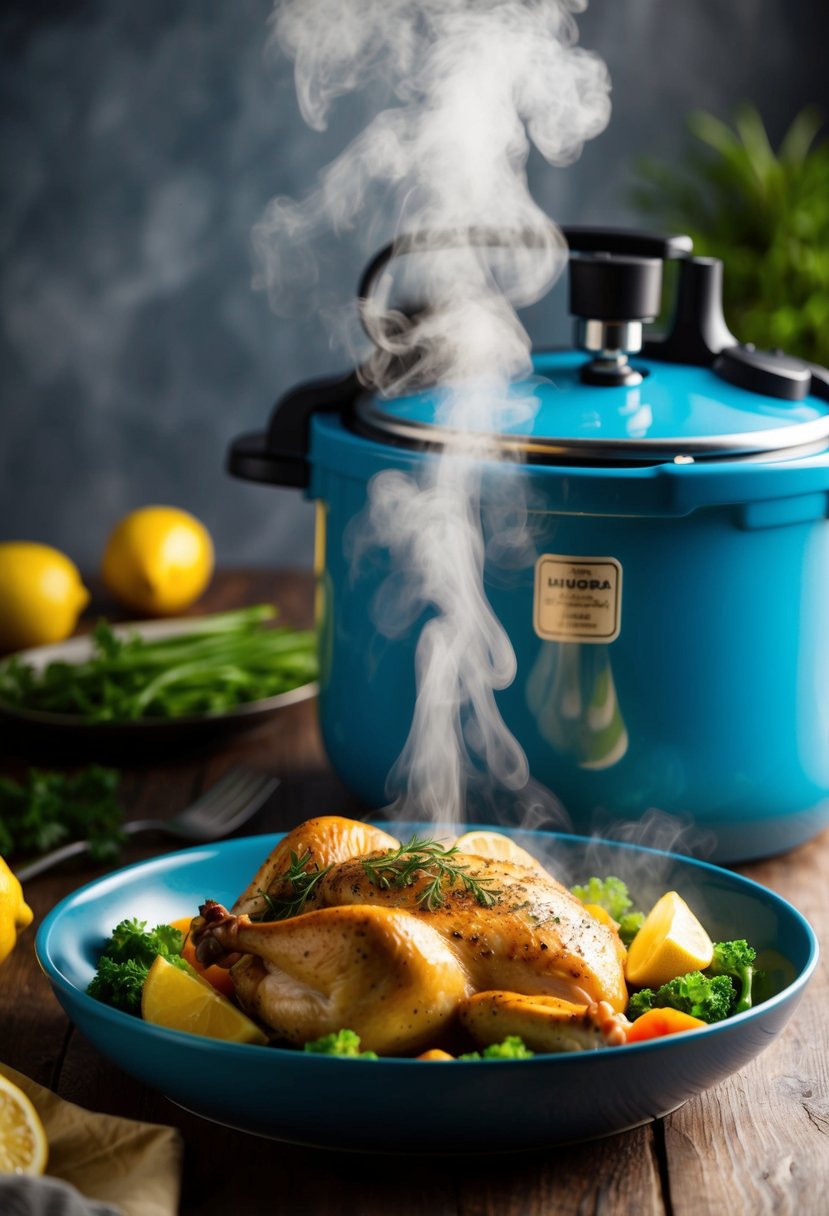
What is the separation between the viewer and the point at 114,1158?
894 millimetres

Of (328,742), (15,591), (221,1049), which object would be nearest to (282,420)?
(328,742)

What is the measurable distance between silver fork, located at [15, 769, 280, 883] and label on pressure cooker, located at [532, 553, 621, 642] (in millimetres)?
431

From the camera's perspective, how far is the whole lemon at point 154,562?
84.9 inches

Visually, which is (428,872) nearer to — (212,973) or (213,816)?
(212,973)

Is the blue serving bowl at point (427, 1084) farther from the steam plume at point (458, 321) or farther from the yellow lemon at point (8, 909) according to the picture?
the steam plume at point (458, 321)

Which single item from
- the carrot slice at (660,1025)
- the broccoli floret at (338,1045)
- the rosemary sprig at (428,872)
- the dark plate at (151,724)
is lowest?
the dark plate at (151,724)

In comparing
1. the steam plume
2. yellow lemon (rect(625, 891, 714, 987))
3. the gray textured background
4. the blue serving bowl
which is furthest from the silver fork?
the gray textured background

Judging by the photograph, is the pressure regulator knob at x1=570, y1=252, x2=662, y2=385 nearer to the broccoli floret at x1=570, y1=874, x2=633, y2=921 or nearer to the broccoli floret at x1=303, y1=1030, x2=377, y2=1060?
the broccoli floret at x1=570, y1=874, x2=633, y2=921

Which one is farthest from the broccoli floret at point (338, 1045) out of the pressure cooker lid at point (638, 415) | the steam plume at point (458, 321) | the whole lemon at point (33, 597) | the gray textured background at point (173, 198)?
the gray textured background at point (173, 198)

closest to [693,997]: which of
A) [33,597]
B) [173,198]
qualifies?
[33,597]

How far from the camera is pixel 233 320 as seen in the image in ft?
12.3

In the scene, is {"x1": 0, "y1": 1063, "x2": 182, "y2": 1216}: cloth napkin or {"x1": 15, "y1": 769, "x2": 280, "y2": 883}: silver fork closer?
{"x1": 0, "y1": 1063, "x2": 182, "y2": 1216}: cloth napkin

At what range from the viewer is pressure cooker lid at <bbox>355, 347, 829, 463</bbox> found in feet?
4.25

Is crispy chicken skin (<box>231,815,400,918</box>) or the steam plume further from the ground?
the steam plume
